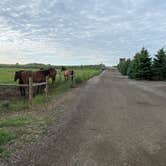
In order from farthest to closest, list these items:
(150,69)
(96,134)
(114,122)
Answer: (150,69) < (114,122) < (96,134)

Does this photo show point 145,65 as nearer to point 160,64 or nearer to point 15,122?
point 160,64

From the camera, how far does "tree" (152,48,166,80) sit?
3797cm

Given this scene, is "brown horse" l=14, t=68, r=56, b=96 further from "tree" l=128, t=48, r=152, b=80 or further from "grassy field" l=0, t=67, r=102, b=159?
"tree" l=128, t=48, r=152, b=80

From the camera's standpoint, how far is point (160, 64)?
3806 centimetres

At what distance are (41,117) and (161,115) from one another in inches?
179

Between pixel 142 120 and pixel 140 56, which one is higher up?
pixel 140 56

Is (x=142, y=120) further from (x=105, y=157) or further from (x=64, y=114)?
(x=105, y=157)

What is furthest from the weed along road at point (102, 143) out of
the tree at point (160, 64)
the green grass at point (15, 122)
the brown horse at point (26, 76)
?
the tree at point (160, 64)

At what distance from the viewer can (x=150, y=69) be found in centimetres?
3909

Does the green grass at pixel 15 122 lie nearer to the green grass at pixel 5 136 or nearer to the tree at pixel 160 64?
the green grass at pixel 5 136

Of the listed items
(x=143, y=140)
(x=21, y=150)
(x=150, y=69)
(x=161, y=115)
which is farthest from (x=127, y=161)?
(x=150, y=69)

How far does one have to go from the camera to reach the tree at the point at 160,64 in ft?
125

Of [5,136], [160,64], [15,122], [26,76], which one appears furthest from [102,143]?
[160,64]

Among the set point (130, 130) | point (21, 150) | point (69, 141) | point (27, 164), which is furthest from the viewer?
point (130, 130)
